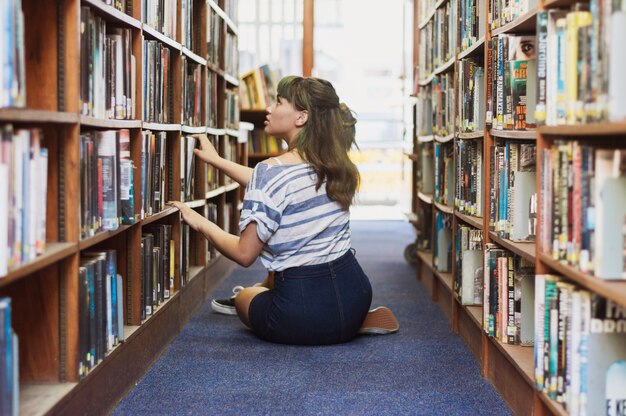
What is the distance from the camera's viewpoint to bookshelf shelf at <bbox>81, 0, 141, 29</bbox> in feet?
7.37

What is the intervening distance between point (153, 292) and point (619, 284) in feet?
5.93

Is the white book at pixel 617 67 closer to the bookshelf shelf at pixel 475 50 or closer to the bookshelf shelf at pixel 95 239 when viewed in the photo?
the bookshelf shelf at pixel 95 239

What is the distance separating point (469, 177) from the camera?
3.41 m

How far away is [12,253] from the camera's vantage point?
171 cm

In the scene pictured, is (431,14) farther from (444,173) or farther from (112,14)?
(112,14)

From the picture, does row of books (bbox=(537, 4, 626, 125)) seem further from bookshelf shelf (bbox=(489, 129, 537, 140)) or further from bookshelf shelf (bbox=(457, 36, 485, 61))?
bookshelf shelf (bbox=(457, 36, 485, 61))

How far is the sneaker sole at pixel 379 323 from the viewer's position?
3.49m

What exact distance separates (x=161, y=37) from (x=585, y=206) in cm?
182

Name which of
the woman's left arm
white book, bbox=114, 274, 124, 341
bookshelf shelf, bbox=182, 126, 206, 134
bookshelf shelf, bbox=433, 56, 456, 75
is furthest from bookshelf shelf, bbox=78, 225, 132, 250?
bookshelf shelf, bbox=433, 56, 456, 75

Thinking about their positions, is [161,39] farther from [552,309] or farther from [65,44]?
[552,309]

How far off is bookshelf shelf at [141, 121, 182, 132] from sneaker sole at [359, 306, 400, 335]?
3.49 ft

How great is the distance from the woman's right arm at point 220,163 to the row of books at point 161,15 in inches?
17.8

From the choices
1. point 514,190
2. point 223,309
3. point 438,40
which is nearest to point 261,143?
point 438,40

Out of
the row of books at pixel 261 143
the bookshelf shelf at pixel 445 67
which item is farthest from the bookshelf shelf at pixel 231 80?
the bookshelf shelf at pixel 445 67
